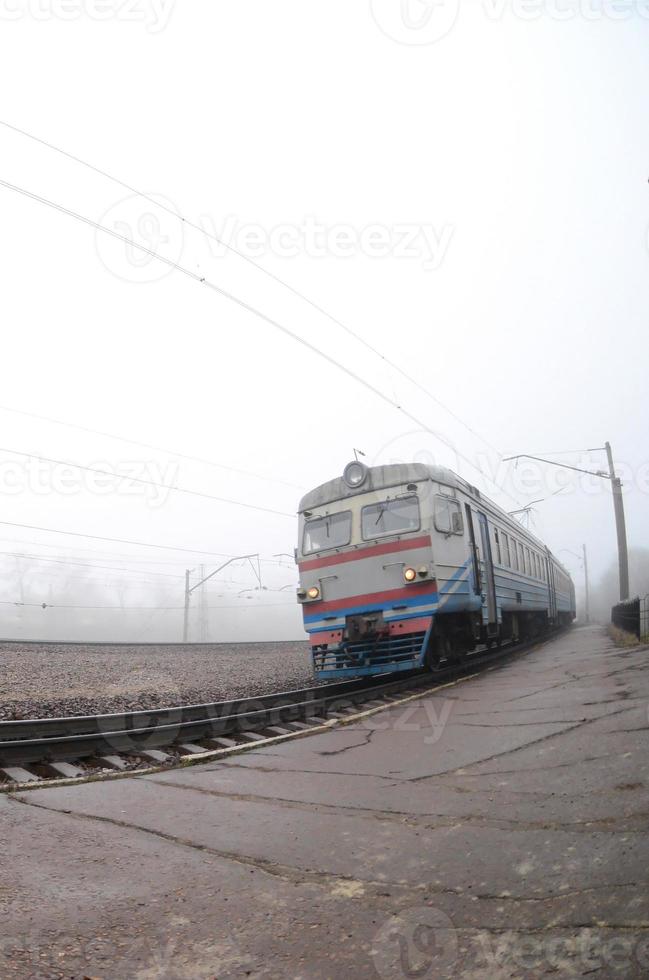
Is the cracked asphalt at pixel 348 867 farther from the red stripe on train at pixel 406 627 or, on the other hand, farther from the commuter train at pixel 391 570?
the commuter train at pixel 391 570

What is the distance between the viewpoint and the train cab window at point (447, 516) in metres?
9.97

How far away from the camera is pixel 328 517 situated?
11117 mm

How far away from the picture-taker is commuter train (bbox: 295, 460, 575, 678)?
31.5ft

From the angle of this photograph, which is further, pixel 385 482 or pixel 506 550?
pixel 506 550

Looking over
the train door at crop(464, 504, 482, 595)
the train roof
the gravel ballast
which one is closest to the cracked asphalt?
the gravel ballast

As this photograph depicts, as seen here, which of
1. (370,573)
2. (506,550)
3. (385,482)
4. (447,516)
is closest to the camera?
(370,573)

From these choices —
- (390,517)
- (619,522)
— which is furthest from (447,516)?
(619,522)

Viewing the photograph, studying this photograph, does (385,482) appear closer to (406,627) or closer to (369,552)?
(369,552)

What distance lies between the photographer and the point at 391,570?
9.89m

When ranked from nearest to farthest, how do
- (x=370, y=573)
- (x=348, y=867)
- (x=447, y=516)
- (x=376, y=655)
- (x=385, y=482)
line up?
(x=348, y=867), (x=376, y=655), (x=370, y=573), (x=447, y=516), (x=385, y=482)

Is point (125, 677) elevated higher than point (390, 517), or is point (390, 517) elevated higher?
point (390, 517)

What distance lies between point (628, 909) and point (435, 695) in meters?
6.69

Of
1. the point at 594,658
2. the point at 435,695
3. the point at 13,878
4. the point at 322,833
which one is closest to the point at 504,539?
the point at 594,658

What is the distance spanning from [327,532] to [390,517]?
4.22 ft
